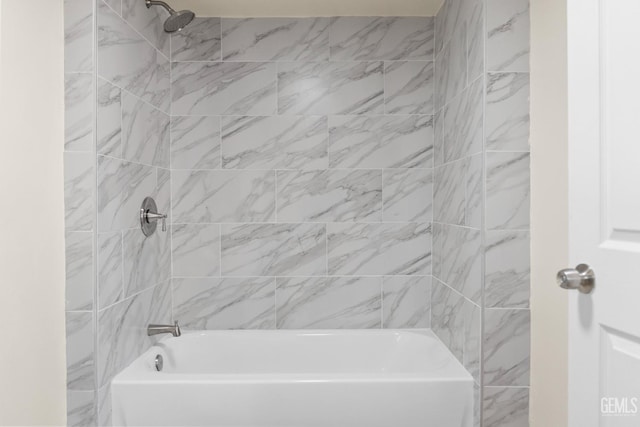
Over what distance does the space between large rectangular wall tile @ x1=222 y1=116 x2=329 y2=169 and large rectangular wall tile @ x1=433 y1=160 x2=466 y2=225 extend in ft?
2.06

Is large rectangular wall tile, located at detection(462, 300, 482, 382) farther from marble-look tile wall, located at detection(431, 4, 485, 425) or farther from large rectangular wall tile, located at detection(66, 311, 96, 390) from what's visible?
large rectangular wall tile, located at detection(66, 311, 96, 390)

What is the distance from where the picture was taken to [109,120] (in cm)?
205

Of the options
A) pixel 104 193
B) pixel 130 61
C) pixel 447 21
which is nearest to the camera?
pixel 104 193

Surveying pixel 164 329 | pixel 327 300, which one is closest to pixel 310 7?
pixel 327 300

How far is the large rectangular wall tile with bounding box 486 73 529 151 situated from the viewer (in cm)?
196

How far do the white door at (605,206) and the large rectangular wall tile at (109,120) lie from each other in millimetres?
1609

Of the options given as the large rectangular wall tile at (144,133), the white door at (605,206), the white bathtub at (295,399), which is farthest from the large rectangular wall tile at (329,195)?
the white door at (605,206)

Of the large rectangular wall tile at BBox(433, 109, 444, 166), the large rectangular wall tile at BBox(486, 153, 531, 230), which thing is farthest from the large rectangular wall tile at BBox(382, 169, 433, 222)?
the large rectangular wall tile at BBox(486, 153, 531, 230)

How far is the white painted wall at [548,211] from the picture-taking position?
5.65ft

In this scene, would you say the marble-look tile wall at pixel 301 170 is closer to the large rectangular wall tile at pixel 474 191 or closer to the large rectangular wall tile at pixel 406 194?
the large rectangular wall tile at pixel 406 194

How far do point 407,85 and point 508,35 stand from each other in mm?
935

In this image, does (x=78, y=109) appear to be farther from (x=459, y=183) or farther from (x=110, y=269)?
(x=459, y=183)

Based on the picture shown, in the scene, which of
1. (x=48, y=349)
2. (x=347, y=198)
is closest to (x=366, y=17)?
(x=347, y=198)

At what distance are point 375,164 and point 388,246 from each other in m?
0.46
